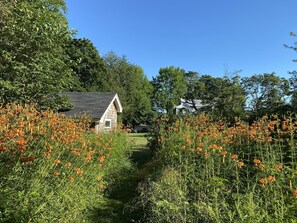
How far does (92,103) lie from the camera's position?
16.2 metres

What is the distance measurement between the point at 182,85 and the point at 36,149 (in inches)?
1829

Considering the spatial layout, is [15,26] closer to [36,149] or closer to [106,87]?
[36,149]

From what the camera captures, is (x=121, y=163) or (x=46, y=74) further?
(x=46, y=74)

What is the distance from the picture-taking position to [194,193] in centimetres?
352

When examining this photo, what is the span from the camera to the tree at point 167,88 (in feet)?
156

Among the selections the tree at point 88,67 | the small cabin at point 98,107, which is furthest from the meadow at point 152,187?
the tree at point 88,67

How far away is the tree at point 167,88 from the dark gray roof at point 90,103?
3050 cm

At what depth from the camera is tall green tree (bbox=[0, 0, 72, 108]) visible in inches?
324

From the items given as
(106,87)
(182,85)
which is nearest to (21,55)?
(106,87)

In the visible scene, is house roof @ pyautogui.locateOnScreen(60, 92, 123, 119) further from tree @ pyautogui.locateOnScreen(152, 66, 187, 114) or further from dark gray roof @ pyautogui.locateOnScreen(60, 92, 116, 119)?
tree @ pyautogui.locateOnScreen(152, 66, 187, 114)

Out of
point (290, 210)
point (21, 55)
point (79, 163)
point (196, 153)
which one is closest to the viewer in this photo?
point (290, 210)

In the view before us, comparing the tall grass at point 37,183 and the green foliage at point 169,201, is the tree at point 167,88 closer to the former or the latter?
the green foliage at point 169,201

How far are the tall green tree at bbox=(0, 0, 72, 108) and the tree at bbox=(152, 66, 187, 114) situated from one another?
38085mm

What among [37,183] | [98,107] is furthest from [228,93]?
[37,183]
